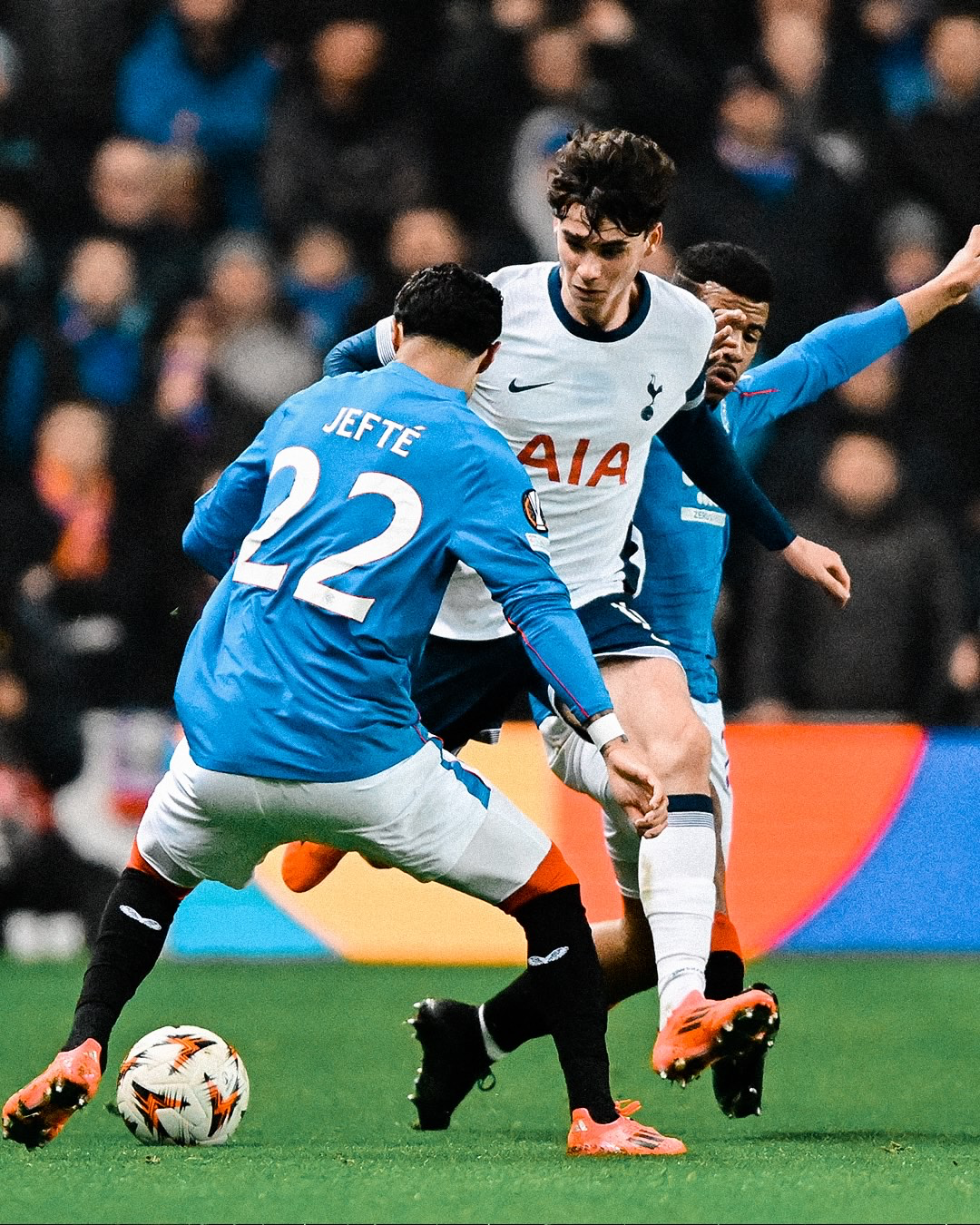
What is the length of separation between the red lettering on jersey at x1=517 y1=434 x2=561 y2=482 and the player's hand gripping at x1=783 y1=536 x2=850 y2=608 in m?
0.68

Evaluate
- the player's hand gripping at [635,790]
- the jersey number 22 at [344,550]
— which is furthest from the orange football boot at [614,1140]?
the jersey number 22 at [344,550]

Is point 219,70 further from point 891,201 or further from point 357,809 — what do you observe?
point 357,809

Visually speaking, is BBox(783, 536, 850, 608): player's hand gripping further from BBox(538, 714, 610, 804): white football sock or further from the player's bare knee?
BBox(538, 714, 610, 804): white football sock

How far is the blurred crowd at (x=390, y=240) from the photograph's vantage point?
8.94 metres

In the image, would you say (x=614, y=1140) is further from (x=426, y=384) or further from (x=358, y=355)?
(x=358, y=355)

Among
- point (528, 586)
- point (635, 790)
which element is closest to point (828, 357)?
point (528, 586)

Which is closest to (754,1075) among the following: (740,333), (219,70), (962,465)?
(740,333)

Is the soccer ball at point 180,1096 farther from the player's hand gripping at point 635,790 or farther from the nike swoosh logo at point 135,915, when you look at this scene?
the player's hand gripping at point 635,790

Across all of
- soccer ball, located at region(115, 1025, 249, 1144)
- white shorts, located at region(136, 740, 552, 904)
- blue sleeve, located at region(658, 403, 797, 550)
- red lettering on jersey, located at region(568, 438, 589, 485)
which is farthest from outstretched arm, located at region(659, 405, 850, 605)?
soccer ball, located at region(115, 1025, 249, 1144)

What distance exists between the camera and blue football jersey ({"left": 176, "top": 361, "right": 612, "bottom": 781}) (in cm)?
402

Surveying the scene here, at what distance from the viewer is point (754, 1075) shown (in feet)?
16.3

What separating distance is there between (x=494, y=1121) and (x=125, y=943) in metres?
1.39

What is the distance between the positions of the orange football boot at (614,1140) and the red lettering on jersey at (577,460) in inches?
64.2

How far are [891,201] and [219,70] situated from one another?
3449 mm
